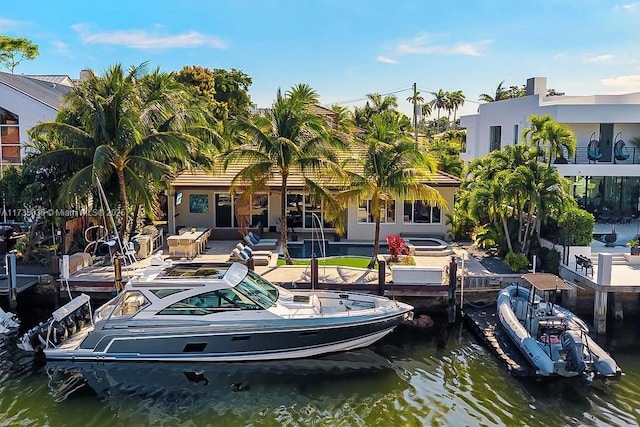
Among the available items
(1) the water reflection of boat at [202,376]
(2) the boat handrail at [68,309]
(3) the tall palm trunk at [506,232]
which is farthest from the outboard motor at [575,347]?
(2) the boat handrail at [68,309]

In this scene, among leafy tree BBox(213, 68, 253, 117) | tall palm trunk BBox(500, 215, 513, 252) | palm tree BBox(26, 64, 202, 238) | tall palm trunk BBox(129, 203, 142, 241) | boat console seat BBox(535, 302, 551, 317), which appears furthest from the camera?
→ leafy tree BBox(213, 68, 253, 117)

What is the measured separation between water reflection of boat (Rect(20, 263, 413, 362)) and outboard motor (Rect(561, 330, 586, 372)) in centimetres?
417

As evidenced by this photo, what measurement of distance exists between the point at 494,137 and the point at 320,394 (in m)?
24.4

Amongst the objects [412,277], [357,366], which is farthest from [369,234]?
[357,366]

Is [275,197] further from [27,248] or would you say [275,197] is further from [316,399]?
[316,399]

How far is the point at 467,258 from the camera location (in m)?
20.5

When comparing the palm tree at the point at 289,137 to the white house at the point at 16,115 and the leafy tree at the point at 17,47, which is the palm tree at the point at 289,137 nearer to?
the white house at the point at 16,115

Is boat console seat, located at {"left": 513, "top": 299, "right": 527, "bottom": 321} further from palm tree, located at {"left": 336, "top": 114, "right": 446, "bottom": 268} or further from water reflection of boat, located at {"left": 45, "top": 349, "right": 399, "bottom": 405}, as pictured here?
palm tree, located at {"left": 336, "top": 114, "right": 446, "bottom": 268}

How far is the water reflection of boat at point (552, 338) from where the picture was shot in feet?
42.0

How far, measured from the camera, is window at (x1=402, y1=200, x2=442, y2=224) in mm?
24297

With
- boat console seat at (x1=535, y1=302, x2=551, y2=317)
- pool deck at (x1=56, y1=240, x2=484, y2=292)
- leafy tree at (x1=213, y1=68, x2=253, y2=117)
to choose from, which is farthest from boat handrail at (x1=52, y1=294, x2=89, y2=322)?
leafy tree at (x1=213, y1=68, x2=253, y2=117)

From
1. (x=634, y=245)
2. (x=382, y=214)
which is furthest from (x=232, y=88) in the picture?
(x=634, y=245)

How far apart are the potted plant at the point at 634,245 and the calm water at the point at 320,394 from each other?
18.3 ft

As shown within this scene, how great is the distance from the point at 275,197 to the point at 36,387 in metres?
14.5
